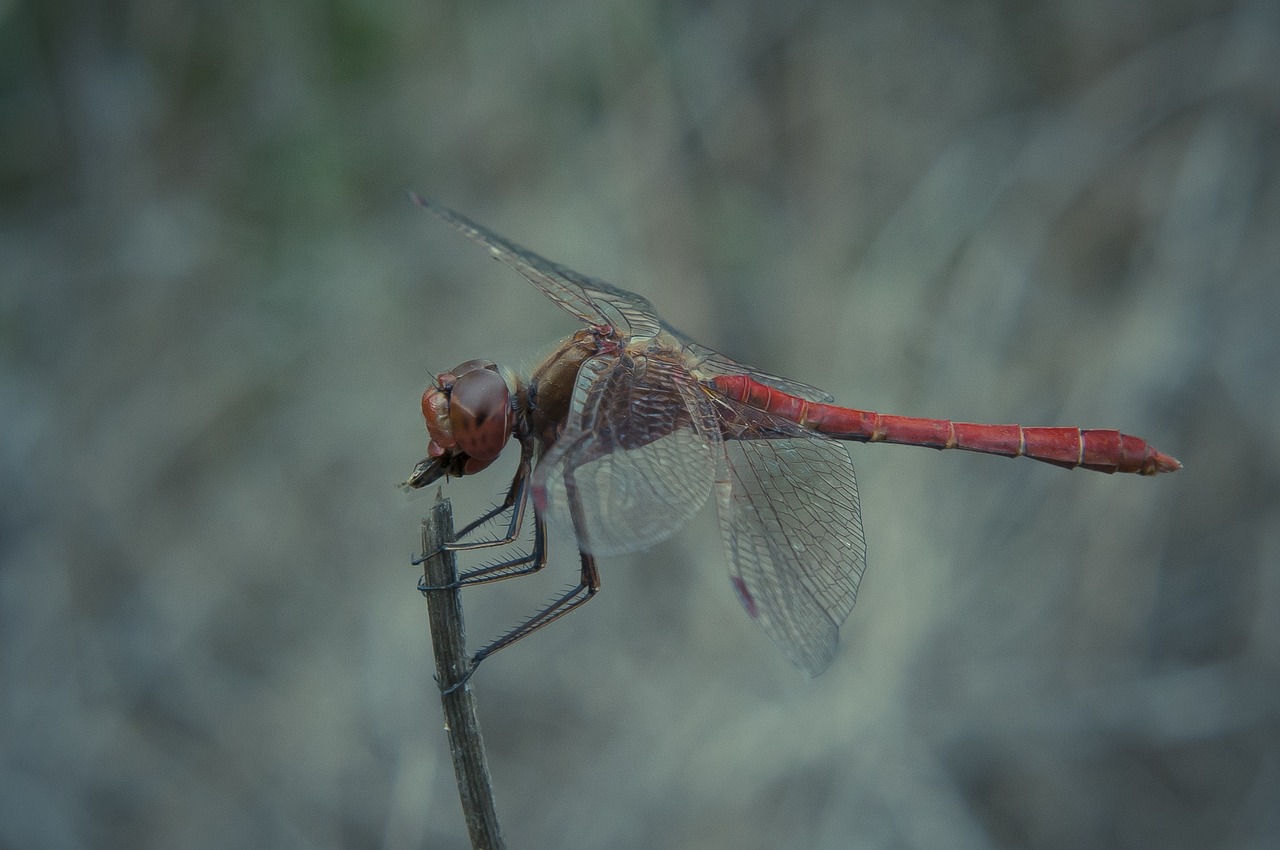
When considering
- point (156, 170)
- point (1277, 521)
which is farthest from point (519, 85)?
point (1277, 521)

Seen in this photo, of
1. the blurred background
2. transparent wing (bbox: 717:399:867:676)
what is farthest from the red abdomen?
the blurred background

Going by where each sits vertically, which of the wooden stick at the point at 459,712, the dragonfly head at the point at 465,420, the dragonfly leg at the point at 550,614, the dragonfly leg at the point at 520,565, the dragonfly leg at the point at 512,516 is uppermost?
the dragonfly head at the point at 465,420

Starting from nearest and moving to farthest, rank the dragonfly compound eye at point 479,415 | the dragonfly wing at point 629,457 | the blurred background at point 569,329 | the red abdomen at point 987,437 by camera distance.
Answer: the dragonfly wing at point 629,457 → the dragonfly compound eye at point 479,415 → the red abdomen at point 987,437 → the blurred background at point 569,329

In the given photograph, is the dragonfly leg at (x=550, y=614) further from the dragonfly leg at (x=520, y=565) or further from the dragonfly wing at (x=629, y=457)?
the dragonfly wing at (x=629, y=457)

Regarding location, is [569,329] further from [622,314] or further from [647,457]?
[647,457]

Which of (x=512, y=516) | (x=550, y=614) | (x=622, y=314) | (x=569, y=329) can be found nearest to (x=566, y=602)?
(x=550, y=614)

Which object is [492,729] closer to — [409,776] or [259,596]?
[409,776]

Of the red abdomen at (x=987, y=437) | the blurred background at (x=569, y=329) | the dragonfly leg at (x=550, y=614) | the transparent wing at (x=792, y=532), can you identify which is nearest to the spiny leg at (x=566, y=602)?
the dragonfly leg at (x=550, y=614)

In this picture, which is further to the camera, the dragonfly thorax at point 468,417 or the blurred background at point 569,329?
the blurred background at point 569,329
